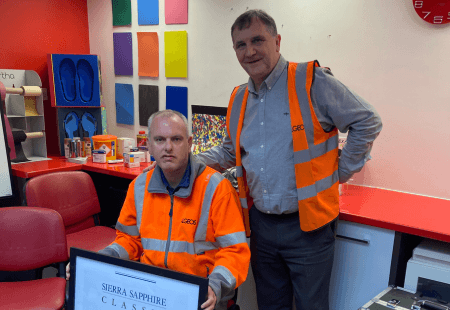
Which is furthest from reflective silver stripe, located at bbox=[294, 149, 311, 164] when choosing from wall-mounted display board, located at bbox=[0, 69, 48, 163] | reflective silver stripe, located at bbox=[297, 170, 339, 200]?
wall-mounted display board, located at bbox=[0, 69, 48, 163]

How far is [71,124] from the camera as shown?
3.35m

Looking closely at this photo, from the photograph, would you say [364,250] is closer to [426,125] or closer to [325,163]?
[325,163]

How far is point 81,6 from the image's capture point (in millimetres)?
3604

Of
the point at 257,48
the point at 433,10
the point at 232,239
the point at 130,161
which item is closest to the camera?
the point at 232,239

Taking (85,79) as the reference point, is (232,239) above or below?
below

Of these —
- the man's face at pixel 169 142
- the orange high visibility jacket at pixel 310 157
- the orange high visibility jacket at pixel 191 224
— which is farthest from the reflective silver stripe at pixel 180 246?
the orange high visibility jacket at pixel 310 157

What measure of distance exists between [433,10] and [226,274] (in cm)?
169

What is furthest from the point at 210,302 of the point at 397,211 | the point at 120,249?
the point at 397,211

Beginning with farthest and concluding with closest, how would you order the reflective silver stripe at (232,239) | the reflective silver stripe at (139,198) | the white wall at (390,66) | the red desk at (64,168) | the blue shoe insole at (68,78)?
the blue shoe insole at (68,78) → the red desk at (64,168) → the white wall at (390,66) → the reflective silver stripe at (139,198) → the reflective silver stripe at (232,239)

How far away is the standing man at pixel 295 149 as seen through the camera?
1536 millimetres

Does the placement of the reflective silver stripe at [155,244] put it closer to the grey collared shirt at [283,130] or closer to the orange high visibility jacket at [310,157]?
the grey collared shirt at [283,130]

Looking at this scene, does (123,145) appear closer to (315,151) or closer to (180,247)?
(180,247)

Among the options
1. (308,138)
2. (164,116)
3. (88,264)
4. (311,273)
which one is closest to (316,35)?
(308,138)

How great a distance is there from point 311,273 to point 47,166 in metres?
2.21
